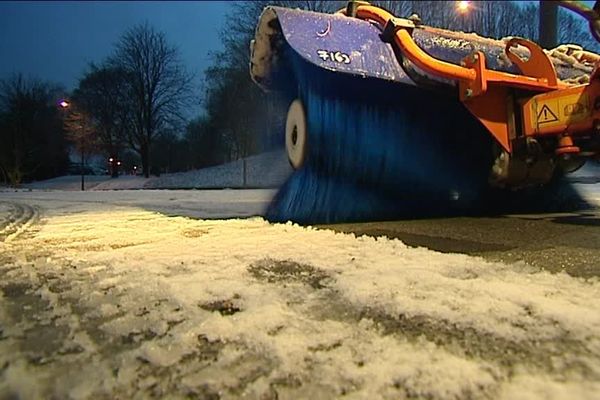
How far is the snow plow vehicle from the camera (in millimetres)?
3045

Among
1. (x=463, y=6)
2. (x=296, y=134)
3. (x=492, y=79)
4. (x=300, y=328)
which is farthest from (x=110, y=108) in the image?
(x=300, y=328)

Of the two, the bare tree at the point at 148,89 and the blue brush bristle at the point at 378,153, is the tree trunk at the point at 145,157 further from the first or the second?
the blue brush bristle at the point at 378,153

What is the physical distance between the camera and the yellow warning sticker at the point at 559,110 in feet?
9.04

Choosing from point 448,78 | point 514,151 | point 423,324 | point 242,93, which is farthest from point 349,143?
point 242,93

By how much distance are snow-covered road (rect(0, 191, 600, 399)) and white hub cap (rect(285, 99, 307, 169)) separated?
1435 millimetres

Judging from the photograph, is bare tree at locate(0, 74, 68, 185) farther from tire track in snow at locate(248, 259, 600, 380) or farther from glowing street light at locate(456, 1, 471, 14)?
tire track in snow at locate(248, 259, 600, 380)

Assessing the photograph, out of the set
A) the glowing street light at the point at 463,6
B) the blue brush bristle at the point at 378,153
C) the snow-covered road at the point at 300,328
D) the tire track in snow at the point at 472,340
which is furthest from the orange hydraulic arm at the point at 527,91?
the glowing street light at the point at 463,6

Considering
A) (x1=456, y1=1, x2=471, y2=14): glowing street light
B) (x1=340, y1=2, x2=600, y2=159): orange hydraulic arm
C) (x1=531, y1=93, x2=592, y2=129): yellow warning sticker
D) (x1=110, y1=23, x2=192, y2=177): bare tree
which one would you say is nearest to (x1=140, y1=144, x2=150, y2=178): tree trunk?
(x1=110, y1=23, x2=192, y2=177): bare tree

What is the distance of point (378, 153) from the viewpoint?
3.52 metres

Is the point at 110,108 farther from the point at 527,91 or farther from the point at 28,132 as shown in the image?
the point at 527,91

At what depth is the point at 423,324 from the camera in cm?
130

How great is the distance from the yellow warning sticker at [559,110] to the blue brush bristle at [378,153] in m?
0.74

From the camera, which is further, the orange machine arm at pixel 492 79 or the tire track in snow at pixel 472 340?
the orange machine arm at pixel 492 79

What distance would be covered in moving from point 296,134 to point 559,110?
1.92 meters
